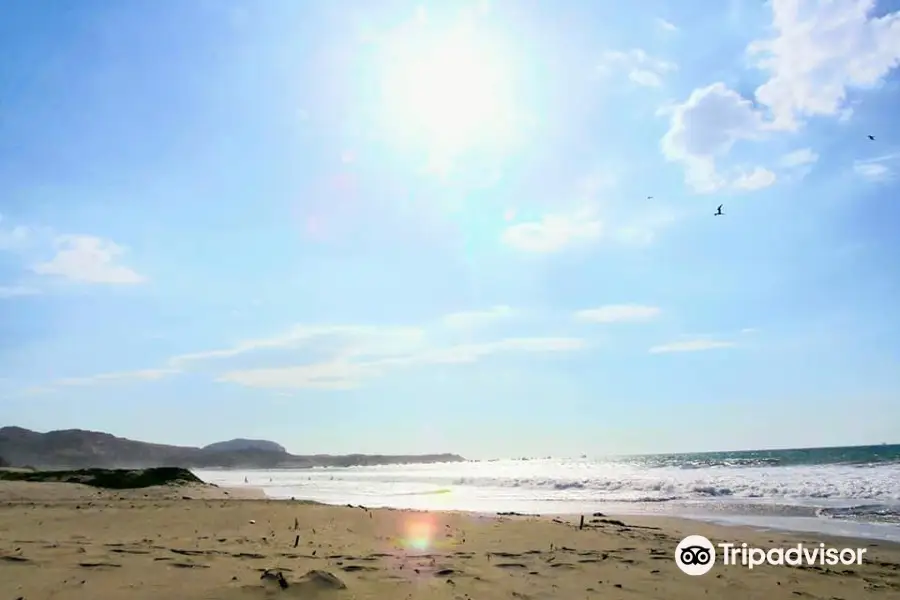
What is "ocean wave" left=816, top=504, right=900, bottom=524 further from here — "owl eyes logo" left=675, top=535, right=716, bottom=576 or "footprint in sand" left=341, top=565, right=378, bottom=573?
"footprint in sand" left=341, top=565, right=378, bottom=573

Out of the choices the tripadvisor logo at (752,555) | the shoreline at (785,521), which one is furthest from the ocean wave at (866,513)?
the tripadvisor logo at (752,555)

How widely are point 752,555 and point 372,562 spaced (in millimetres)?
7163

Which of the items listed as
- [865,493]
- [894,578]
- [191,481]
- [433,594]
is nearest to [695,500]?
[865,493]

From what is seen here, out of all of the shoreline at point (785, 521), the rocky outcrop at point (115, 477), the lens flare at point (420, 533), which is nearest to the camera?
the lens flare at point (420, 533)

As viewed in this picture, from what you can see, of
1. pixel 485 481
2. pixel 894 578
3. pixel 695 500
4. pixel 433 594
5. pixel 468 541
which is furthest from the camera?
pixel 485 481

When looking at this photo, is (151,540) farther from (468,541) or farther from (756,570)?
(756,570)

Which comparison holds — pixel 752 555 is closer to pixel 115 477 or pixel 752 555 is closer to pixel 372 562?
pixel 372 562

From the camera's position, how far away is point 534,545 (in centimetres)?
1108

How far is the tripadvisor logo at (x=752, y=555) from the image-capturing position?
995 cm

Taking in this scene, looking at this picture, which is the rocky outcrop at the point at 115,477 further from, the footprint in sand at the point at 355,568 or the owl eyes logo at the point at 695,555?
the owl eyes logo at the point at 695,555

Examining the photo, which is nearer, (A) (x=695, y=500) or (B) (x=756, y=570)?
(B) (x=756, y=570)

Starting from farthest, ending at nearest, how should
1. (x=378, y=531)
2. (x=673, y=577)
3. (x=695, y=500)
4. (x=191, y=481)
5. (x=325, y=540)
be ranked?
(x=191, y=481)
(x=695, y=500)
(x=378, y=531)
(x=325, y=540)
(x=673, y=577)

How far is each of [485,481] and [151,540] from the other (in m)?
38.7

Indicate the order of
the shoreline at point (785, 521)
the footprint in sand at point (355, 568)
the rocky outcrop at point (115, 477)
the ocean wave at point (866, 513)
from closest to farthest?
the footprint in sand at point (355, 568) < the shoreline at point (785, 521) < the ocean wave at point (866, 513) < the rocky outcrop at point (115, 477)
